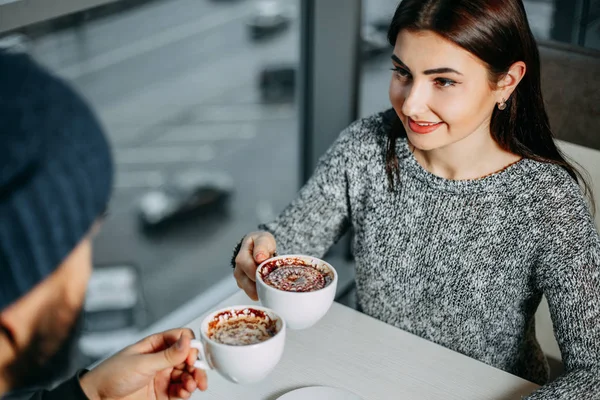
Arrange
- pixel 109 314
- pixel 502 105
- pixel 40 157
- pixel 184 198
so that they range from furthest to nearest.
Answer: pixel 184 198 → pixel 109 314 → pixel 502 105 → pixel 40 157

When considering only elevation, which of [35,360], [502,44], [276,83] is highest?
[502,44]

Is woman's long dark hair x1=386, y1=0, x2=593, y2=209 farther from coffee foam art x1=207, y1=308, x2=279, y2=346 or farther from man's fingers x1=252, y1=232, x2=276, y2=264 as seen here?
coffee foam art x1=207, y1=308, x2=279, y2=346

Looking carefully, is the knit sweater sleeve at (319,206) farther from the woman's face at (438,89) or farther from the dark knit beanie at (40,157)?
the dark knit beanie at (40,157)

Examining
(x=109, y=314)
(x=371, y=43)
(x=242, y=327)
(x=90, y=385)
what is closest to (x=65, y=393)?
(x=90, y=385)

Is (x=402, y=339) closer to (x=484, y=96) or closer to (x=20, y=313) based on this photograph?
(x=484, y=96)

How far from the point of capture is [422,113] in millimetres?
1182

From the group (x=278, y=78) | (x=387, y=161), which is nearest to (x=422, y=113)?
(x=387, y=161)

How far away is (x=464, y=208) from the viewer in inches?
50.9

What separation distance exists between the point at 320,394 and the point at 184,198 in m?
8.85

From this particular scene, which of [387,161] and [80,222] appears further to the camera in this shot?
[387,161]

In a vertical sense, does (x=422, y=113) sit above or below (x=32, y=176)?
below

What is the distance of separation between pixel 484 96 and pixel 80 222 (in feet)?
2.55

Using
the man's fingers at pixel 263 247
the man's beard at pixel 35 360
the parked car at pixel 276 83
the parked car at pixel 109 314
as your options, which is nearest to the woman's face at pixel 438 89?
the man's fingers at pixel 263 247

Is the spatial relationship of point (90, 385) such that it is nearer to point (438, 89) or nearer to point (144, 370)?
point (144, 370)
